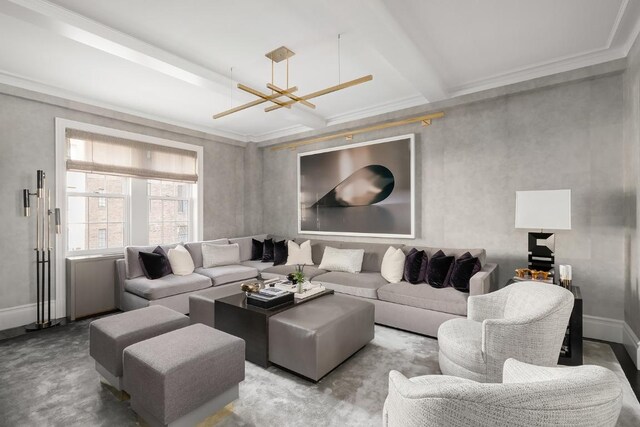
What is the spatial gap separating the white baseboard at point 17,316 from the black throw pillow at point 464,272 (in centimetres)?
471

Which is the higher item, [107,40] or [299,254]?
[107,40]

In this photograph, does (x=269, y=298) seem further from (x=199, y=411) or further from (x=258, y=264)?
(x=258, y=264)

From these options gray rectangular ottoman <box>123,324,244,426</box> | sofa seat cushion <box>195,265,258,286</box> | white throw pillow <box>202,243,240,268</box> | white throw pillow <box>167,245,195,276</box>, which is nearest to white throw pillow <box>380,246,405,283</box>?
sofa seat cushion <box>195,265,258,286</box>

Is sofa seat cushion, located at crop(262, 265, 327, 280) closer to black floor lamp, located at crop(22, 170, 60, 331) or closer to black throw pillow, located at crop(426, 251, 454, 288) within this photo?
black throw pillow, located at crop(426, 251, 454, 288)

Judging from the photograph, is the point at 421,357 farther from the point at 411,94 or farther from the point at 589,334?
the point at 411,94

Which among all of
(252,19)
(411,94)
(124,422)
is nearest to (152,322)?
(124,422)

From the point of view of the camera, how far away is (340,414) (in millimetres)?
1979

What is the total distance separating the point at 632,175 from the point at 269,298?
339 centimetres

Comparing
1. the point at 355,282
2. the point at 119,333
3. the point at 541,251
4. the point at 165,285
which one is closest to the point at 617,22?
the point at 541,251

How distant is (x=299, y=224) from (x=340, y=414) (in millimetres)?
3747

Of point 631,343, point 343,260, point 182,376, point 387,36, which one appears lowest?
point 631,343

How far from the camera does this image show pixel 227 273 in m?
4.41

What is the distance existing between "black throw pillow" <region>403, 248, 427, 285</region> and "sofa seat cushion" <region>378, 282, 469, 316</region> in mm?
81

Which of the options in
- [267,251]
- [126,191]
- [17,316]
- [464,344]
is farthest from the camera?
[267,251]
